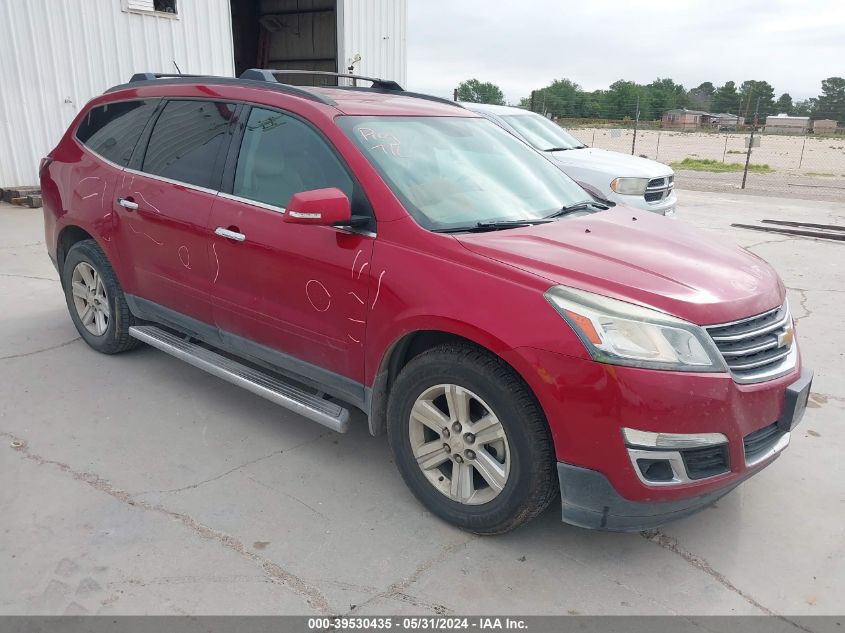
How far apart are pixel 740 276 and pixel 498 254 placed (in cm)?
108

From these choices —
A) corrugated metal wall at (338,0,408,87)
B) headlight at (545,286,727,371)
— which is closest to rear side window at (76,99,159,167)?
headlight at (545,286,727,371)

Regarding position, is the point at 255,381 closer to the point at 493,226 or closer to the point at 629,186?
the point at 493,226

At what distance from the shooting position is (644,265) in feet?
9.21

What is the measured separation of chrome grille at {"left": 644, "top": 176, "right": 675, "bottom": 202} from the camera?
336 inches

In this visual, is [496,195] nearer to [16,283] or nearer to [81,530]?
[81,530]

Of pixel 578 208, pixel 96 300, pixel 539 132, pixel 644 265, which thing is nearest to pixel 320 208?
pixel 644 265

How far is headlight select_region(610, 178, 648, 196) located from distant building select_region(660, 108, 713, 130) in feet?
129

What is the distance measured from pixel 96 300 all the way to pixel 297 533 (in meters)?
2.67

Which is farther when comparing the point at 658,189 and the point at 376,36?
the point at 376,36

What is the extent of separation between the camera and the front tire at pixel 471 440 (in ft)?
8.51

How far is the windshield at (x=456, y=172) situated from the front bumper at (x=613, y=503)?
1217mm

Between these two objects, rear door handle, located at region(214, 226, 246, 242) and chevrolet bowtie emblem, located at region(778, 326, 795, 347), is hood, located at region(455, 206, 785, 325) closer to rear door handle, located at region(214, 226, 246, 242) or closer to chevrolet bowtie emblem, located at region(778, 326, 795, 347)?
chevrolet bowtie emblem, located at region(778, 326, 795, 347)

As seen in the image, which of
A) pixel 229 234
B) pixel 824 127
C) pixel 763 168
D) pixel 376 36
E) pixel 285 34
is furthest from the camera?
pixel 824 127

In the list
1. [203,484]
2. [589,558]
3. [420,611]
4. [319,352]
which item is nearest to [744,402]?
[589,558]
